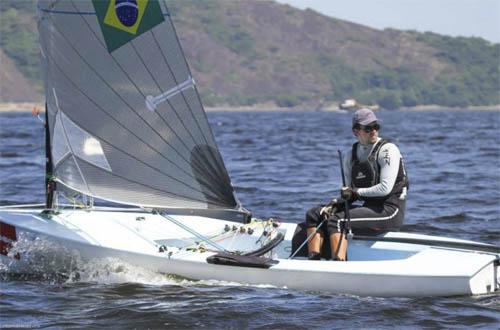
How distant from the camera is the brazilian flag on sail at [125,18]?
319 inches

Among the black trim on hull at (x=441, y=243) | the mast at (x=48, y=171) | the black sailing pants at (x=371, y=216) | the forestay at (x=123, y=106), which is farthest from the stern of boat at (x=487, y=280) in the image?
the mast at (x=48, y=171)

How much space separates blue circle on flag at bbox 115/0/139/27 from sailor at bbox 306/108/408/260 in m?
1.95

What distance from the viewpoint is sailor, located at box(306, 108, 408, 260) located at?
7.84 meters

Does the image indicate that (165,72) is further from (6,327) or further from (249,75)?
(249,75)

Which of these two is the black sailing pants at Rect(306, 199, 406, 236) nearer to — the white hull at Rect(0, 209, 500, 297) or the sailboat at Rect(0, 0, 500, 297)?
the sailboat at Rect(0, 0, 500, 297)

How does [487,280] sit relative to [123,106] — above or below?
below

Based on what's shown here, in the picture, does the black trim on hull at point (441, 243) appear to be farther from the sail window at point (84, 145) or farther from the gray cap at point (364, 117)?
the sail window at point (84, 145)

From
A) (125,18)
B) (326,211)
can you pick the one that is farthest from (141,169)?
(326,211)

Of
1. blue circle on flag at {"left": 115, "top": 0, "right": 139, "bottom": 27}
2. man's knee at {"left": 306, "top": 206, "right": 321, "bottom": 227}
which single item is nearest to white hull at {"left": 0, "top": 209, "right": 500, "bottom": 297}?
man's knee at {"left": 306, "top": 206, "right": 321, "bottom": 227}

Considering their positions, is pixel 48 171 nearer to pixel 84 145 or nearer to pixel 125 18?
pixel 84 145

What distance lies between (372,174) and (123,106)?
2.13 m

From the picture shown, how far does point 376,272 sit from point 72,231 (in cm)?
249

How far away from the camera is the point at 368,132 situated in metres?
7.88

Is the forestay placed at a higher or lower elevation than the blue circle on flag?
lower
